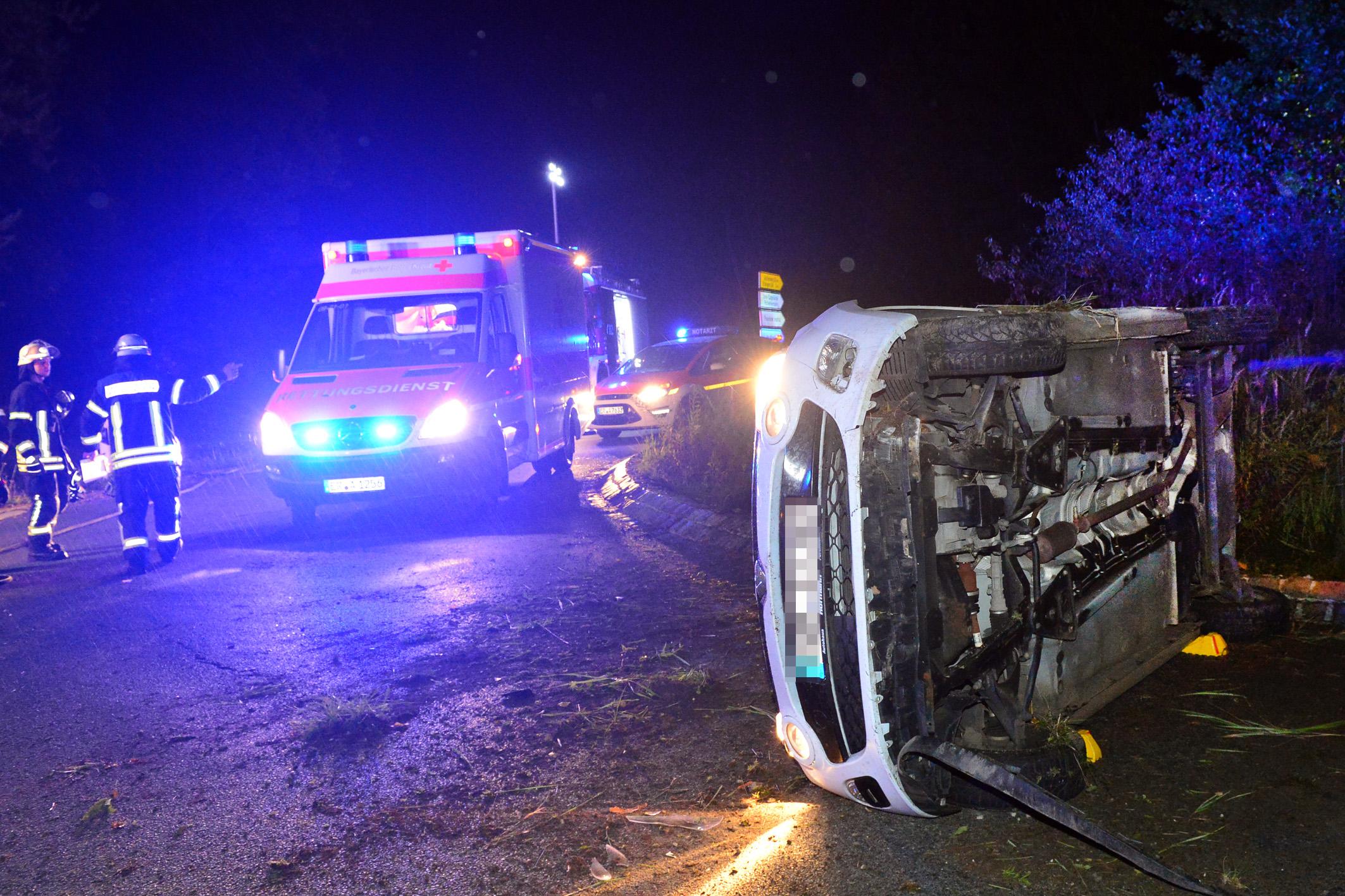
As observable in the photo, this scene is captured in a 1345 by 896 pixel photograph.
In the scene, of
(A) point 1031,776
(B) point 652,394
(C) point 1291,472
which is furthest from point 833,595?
(B) point 652,394

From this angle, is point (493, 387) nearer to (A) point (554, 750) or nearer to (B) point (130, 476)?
(B) point (130, 476)

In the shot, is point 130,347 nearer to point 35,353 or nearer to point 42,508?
point 35,353

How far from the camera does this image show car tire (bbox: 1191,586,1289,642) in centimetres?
459

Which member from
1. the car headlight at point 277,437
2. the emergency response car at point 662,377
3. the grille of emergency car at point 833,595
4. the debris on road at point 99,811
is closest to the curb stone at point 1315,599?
the grille of emergency car at point 833,595

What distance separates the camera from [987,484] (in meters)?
3.40

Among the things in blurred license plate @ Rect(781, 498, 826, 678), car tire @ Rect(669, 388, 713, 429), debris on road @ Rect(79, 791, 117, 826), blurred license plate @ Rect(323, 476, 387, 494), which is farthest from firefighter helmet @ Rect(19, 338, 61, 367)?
blurred license plate @ Rect(781, 498, 826, 678)

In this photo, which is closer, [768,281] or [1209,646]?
[1209,646]

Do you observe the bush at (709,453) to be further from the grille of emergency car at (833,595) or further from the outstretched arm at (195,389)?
the grille of emergency car at (833,595)

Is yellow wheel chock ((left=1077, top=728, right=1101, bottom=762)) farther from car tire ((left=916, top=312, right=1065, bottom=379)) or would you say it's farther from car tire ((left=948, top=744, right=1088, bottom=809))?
car tire ((left=916, top=312, right=1065, bottom=379))

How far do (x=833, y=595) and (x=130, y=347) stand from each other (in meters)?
7.73

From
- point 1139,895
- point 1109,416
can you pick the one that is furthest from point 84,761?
point 1109,416

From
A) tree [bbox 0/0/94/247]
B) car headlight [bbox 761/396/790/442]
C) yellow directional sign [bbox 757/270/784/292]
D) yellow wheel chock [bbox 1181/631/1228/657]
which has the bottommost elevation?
yellow wheel chock [bbox 1181/631/1228/657]

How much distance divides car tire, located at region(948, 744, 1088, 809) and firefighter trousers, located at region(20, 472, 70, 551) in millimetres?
8867

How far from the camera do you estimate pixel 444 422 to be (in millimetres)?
9336
